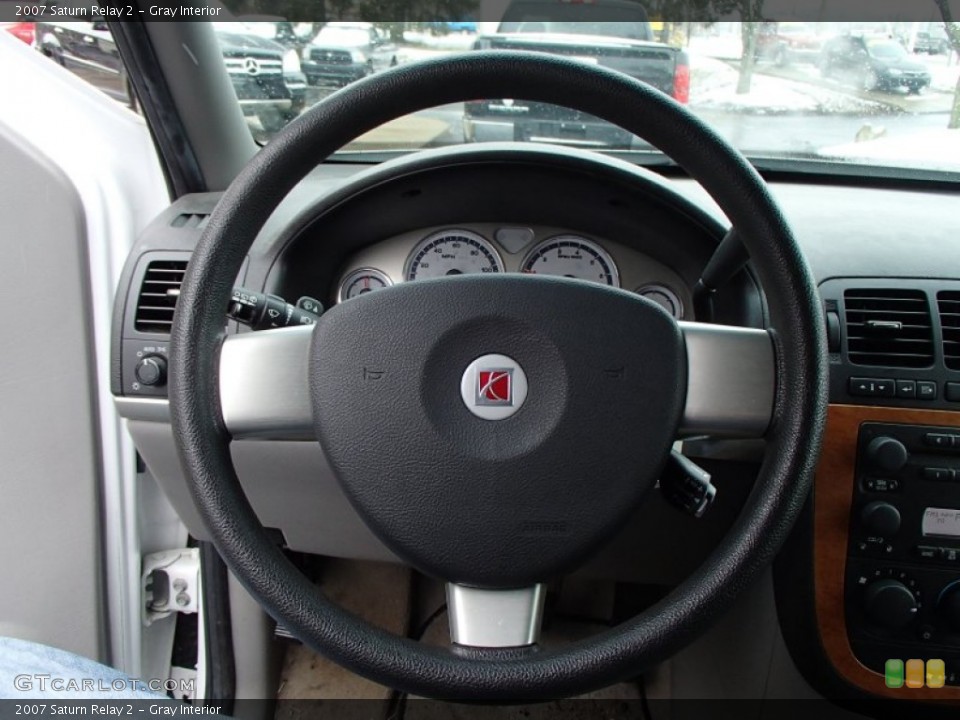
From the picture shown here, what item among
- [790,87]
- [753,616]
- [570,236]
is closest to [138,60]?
[570,236]

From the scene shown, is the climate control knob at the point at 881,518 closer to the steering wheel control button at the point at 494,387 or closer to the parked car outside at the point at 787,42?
the steering wheel control button at the point at 494,387

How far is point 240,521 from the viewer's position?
0.78m

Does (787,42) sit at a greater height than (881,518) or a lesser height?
greater

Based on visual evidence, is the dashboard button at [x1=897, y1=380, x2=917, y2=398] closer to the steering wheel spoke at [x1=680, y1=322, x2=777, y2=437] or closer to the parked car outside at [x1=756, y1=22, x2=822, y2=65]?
the steering wheel spoke at [x1=680, y1=322, x2=777, y2=437]

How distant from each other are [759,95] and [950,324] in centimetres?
53

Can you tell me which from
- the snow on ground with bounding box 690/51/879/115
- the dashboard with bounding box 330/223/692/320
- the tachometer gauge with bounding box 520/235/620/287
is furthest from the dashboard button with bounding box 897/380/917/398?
the snow on ground with bounding box 690/51/879/115

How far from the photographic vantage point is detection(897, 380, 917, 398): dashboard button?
1.13m

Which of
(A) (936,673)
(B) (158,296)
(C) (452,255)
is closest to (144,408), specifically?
(B) (158,296)

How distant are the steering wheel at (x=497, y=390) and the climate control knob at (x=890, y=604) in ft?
1.62

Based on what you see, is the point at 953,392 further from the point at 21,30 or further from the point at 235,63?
the point at 21,30

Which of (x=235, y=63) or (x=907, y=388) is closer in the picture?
(x=907, y=388)

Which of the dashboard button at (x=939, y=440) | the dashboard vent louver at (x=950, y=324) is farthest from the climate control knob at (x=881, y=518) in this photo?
the dashboard vent louver at (x=950, y=324)

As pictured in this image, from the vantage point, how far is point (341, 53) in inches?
54.6

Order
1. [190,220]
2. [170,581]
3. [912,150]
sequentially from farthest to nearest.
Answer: [170,581] → [912,150] → [190,220]
